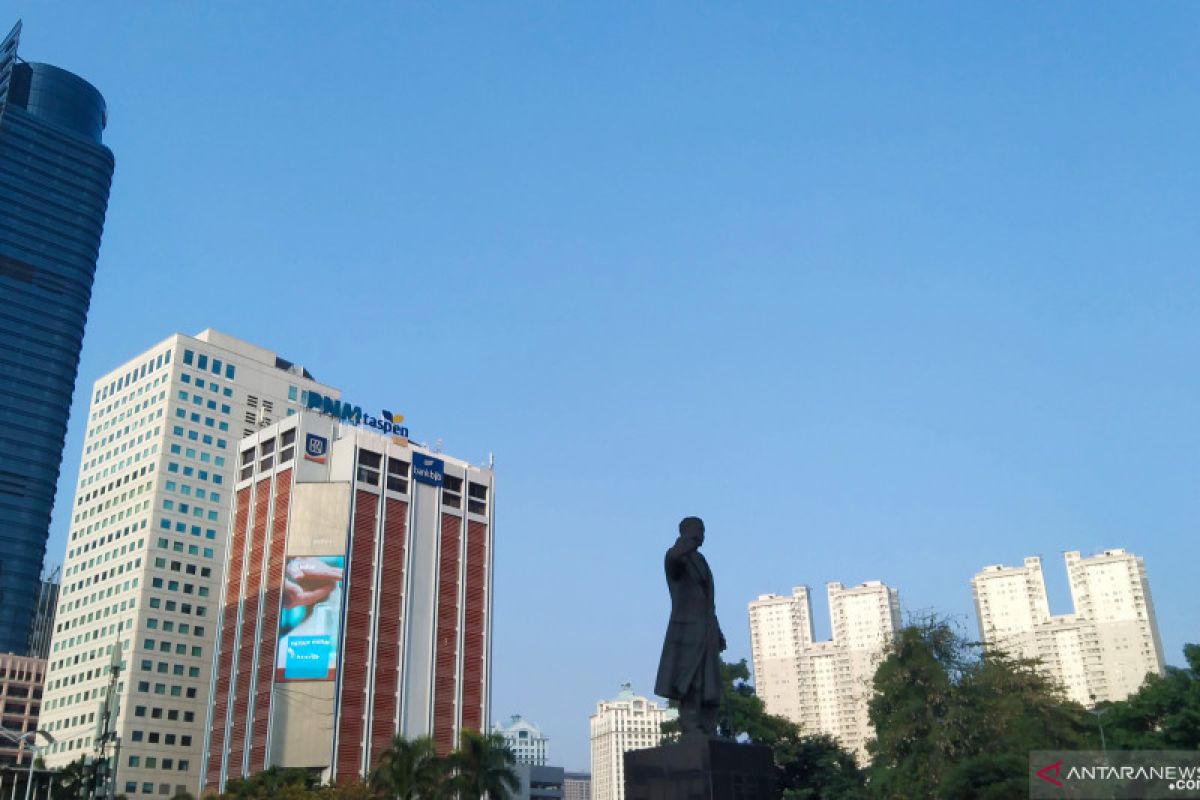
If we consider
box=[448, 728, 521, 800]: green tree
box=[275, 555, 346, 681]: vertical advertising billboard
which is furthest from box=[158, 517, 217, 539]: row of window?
box=[448, 728, 521, 800]: green tree

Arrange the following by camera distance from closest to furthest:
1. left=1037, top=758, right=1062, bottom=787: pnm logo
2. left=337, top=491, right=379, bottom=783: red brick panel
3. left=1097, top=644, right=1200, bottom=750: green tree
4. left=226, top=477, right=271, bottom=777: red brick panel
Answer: left=1037, top=758, right=1062, bottom=787: pnm logo
left=1097, top=644, right=1200, bottom=750: green tree
left=337, top=491, right=379, bottom=783: red brick panel
left=226, top=477, right=271, bottom=777: red brick panel

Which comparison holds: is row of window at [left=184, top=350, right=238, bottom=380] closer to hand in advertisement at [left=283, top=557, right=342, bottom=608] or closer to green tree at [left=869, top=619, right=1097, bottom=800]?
hand in advertisement at [left=283, top=557, right=342, bottom=608]

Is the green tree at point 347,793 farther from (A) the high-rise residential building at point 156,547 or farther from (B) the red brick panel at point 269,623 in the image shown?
(A) the high-rise residential building at point 156,547

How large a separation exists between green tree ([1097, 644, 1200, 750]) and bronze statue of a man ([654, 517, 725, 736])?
126 ft

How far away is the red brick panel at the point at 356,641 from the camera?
305 feet

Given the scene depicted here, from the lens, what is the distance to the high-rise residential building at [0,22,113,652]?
171 m

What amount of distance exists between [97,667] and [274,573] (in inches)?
984

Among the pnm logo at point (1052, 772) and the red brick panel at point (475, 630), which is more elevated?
the red brick panel at point (475, 630)

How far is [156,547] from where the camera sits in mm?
108062

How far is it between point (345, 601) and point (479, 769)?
38759 mm

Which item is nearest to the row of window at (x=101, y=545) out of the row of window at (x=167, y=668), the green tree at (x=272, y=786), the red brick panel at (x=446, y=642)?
the row of window at (x=167, y=668)

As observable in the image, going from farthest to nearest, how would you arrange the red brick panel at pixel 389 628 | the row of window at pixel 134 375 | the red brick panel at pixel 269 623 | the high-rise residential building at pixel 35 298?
the high-rise residential building at pixel 35 298 → the row of window at pixel 134 375 → the red brick panel at pixel 389 628 → the red brick panel at pixel 269 623

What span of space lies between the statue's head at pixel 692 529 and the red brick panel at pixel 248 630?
82.0 m

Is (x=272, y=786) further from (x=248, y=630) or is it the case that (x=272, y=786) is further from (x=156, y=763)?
(x=156, y=763)
